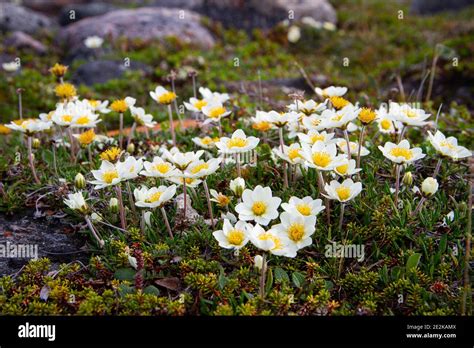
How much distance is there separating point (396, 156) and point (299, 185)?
712 mm

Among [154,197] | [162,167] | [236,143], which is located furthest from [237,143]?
[154,197]

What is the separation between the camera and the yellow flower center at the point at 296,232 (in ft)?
8.66

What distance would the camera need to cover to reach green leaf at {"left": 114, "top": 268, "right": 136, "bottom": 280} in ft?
9.41

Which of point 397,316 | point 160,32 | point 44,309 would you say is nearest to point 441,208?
point 397,316

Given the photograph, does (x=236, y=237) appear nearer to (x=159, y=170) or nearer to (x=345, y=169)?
(x=159, y=170)

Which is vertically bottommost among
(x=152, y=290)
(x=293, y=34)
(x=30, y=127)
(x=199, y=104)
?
(x=152, y=290)

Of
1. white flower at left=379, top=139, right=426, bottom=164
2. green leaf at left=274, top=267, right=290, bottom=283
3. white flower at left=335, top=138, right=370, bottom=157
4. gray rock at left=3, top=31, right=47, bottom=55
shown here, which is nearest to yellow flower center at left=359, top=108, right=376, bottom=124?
white flower at left=379, top=139, right=426, bottom=164

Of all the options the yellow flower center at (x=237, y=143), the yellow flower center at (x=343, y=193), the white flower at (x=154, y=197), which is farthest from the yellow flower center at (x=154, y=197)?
the yellow flower center at (x=343, y=193)

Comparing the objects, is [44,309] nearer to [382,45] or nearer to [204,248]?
[204,248]

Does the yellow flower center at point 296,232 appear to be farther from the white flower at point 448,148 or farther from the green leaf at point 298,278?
the white flower at point 448,148

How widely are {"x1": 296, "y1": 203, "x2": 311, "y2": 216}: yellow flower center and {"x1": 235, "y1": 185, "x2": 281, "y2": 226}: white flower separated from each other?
0.12m

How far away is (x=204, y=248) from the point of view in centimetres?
308

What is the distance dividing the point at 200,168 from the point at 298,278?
80 cm

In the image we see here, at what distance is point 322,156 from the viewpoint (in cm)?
291
